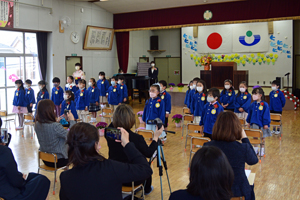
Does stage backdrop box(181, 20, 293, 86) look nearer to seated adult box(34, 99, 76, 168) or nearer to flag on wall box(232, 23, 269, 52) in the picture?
flag on wall box(232, 23, 269, 52)

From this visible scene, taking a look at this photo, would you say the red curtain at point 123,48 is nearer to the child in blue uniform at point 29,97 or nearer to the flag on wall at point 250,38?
the flag on wall at point 250,38

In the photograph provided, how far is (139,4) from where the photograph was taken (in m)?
12.7

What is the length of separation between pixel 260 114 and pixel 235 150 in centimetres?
356

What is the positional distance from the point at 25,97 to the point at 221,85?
815cm

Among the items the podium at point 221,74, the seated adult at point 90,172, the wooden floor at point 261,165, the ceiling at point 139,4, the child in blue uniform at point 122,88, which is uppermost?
the ceiling at point 139,4

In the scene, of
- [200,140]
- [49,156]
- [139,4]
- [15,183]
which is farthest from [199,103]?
[139,4]

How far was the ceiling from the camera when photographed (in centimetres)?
1174

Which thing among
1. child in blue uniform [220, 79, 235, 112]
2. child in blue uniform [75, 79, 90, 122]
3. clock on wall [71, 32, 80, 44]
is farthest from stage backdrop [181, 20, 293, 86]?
child in blue uniform [75, 79, 90, 122]

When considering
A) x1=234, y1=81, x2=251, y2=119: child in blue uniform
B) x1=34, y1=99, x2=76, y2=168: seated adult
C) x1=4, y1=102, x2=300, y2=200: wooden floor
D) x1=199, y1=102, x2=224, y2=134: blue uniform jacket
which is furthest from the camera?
x1=234, y1=81, x2=251, y2=119: child in blue uniform

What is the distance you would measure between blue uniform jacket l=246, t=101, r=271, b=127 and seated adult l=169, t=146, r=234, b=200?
14.8 ft

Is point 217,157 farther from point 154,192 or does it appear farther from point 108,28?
point 108,28

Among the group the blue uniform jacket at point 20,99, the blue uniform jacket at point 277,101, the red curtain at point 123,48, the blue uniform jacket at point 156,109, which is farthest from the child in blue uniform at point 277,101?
the red curtain at point 123,48

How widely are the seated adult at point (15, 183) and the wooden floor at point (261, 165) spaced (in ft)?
4.28

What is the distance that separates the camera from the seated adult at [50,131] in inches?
153
